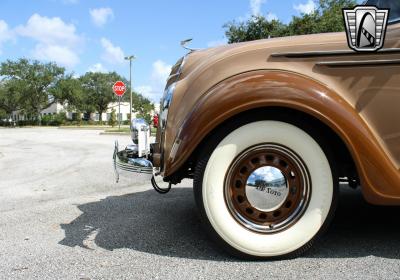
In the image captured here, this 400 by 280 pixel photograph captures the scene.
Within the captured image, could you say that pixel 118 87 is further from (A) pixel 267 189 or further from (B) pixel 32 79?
(B) pixel 32 79

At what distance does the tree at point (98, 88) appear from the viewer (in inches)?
2923

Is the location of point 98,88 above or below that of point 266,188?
above

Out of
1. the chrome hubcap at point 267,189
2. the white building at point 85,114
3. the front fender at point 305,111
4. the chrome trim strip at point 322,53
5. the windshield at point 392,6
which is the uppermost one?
the windshield at point 392,6

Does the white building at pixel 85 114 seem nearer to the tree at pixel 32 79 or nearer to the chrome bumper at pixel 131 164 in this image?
the tree at pixel 32 79

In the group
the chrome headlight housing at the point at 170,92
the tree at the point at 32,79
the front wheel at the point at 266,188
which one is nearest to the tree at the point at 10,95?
the tree at the point at 32,79

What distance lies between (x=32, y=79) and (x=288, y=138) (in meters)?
63.8

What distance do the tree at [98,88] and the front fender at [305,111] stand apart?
73420mm

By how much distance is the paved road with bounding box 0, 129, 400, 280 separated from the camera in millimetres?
2541

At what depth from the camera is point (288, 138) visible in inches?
106

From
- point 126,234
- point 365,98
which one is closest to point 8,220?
point 126,234

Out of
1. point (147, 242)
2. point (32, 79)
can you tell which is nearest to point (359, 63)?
point (147, 242)

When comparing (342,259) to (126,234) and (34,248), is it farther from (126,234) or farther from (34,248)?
(34,248)

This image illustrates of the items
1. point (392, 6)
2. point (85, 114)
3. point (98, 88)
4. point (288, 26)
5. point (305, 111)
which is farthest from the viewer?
point (85, 114)

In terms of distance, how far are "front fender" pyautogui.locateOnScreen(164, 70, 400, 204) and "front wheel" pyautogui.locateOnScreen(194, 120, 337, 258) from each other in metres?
0.15
